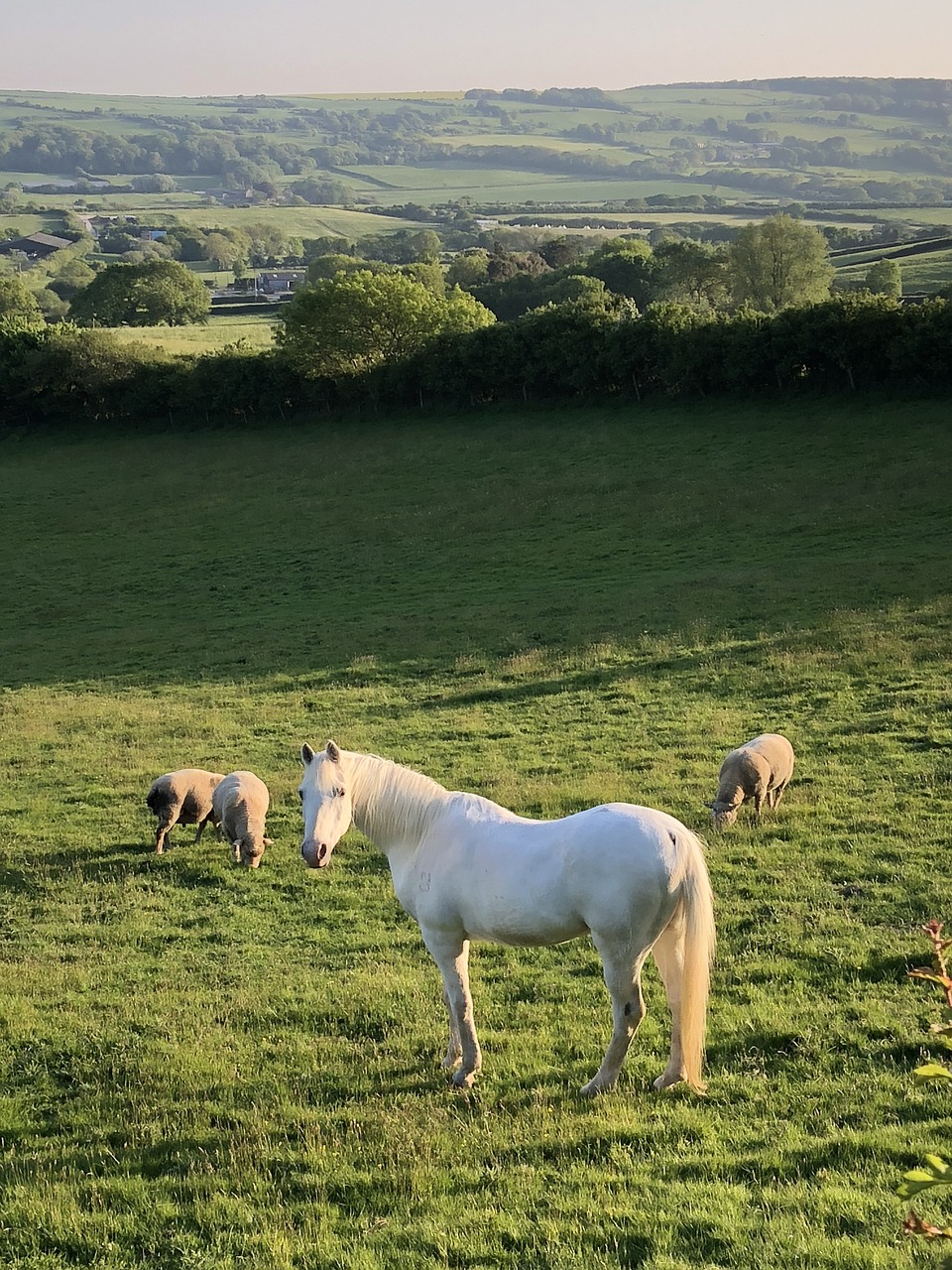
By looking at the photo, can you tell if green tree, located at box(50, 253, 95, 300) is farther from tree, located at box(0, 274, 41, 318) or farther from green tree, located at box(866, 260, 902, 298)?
green tree, located at box(866, 260, 902, 298)

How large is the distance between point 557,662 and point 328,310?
39816 millimetres

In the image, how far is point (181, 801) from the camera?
16.7 meters

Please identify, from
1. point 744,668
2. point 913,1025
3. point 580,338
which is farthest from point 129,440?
point 913,1025

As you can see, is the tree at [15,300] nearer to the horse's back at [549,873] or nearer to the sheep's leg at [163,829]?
the sheep's leg at [163,829]

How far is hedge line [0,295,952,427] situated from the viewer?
147ft

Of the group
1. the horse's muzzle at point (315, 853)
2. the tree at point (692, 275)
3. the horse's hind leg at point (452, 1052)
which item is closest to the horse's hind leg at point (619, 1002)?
the horse's hind leg at point (452, 1052)

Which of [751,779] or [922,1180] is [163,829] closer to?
[751,779]

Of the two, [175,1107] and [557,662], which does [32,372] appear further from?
[175,1107]

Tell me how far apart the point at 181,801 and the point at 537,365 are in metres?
41.0

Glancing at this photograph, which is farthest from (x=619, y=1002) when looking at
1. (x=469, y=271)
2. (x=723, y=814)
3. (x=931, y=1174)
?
(x=469, y=271)

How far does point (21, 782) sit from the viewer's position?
2052 centimetres

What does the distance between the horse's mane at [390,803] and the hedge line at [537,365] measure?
4033 centimetres

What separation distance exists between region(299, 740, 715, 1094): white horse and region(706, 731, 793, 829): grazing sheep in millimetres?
6831

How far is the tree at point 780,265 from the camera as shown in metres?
74.1
